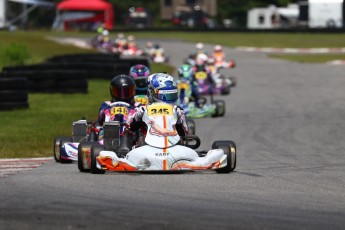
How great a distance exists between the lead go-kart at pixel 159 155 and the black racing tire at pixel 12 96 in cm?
927

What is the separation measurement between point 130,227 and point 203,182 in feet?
9.22

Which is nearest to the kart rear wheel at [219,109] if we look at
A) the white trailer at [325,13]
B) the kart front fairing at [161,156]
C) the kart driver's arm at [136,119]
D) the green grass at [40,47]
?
the kart driver's arm at [136,119]

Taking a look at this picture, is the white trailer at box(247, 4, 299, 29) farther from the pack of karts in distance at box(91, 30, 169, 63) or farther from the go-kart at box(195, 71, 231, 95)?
the go-kart at box(195, 71, 231, 95)

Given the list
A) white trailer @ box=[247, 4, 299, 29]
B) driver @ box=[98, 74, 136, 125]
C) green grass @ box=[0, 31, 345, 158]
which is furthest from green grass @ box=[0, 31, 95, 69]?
driver @ box=[98, 74, 136, 125]

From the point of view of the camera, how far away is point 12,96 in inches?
797

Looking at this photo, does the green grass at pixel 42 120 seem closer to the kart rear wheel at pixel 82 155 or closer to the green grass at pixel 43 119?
the green grass at pixel 43 119

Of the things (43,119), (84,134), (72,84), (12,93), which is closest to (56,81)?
(72,84)

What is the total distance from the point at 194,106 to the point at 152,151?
9.64 meters

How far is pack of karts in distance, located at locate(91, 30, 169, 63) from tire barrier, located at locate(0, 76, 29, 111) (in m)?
19.6

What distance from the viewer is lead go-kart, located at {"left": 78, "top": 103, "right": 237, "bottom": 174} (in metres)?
10.6

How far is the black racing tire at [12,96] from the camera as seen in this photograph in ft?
65.5

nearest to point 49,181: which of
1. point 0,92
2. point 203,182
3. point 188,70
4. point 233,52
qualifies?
point 203,182

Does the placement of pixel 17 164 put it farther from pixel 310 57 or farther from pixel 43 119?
pixel 310 57

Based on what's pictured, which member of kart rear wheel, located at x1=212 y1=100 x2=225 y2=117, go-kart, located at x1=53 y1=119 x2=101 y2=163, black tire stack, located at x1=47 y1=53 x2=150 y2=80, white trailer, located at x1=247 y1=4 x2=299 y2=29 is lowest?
white trailer, located at x1=247 y1=4 x2=299 y2=29
